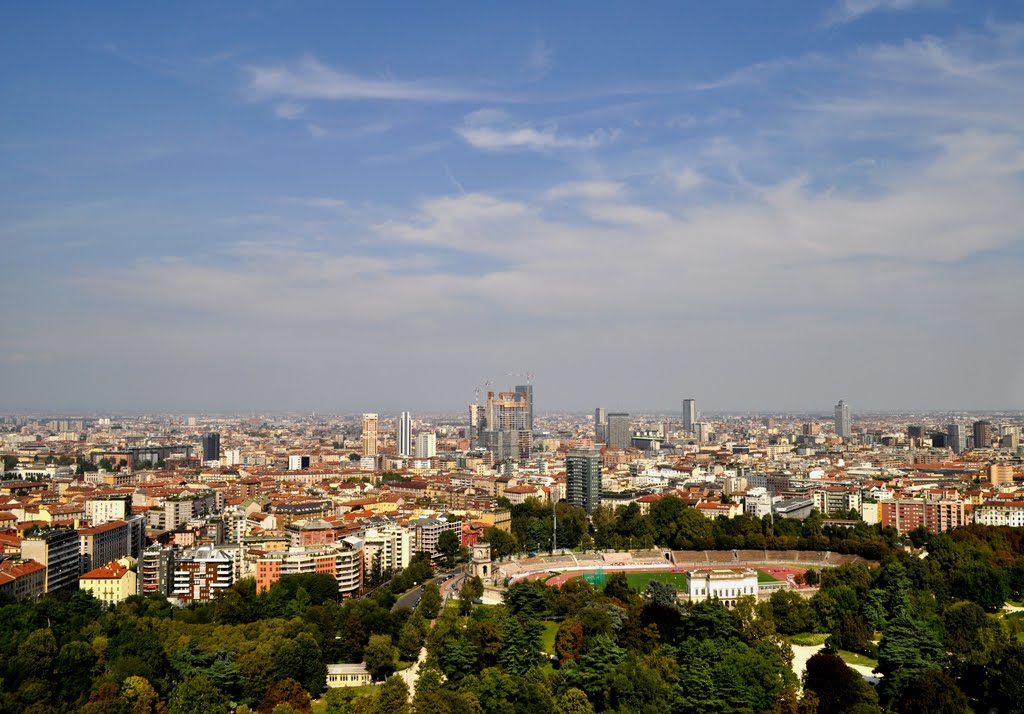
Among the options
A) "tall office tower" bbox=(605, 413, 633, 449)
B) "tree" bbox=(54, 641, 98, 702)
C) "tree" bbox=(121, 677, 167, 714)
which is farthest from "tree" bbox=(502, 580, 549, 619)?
"tall office tower" bbox=(605, 413, 633, 449)

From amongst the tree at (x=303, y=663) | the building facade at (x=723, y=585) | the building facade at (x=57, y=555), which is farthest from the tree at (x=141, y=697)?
the building facade at (x=723, y=585)

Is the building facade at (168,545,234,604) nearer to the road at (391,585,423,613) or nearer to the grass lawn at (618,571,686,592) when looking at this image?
the road at (391,585,423,613)

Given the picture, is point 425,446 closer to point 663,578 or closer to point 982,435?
point 982,435

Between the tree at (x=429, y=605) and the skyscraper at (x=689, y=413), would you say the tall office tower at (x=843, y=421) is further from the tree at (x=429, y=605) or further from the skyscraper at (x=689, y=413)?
the tree at (x=429, y=605)

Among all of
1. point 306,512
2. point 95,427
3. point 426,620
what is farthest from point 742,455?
point 95,427

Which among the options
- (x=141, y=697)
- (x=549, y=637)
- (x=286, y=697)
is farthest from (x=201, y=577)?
(x=286, y=697)
